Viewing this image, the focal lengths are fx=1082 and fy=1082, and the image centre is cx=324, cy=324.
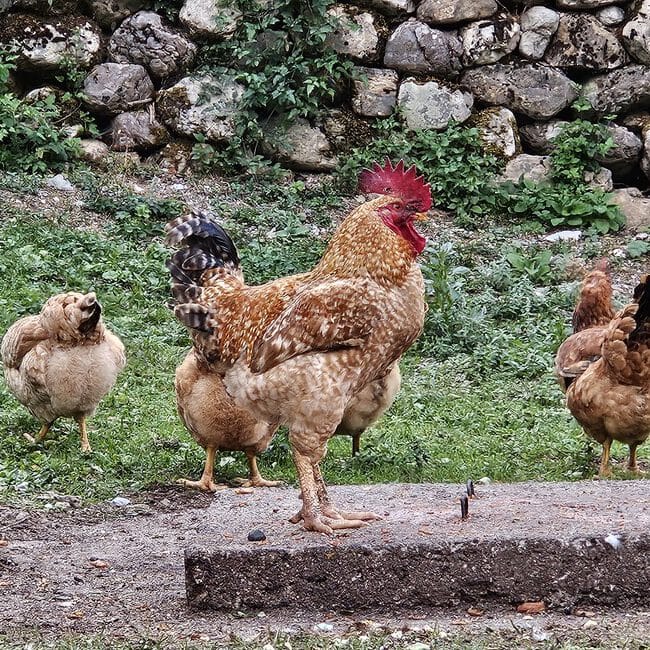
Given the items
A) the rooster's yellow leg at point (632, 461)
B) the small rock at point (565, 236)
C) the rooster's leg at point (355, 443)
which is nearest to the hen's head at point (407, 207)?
the rooster's leg at point (355, 443)

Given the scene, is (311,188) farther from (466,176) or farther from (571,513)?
(571,513)

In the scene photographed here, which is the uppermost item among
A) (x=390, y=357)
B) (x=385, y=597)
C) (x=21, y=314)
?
(x=390, y=357)

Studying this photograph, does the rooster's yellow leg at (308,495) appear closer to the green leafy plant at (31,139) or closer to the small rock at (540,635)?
the small rock at (540,635)

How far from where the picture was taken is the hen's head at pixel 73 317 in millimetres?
8344

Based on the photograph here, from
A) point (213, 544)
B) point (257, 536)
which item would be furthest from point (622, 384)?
point (213, 544)

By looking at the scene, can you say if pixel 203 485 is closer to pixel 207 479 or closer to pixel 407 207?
pixel 207 479

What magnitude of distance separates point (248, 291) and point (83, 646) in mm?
2647

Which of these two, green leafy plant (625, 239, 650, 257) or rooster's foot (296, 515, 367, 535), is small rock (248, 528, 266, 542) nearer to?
rooster's foot (296, 515, 367, 535)

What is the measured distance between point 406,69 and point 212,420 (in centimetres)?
872

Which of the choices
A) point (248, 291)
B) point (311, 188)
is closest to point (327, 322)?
point (248, 291)

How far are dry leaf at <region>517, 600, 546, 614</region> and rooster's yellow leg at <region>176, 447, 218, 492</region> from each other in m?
3.08

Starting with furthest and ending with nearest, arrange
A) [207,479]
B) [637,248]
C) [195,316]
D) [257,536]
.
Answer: [637,248] < [207,479] < [195,316] < [257,536]

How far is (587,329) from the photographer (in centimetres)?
911

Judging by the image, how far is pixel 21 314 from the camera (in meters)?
11.1
